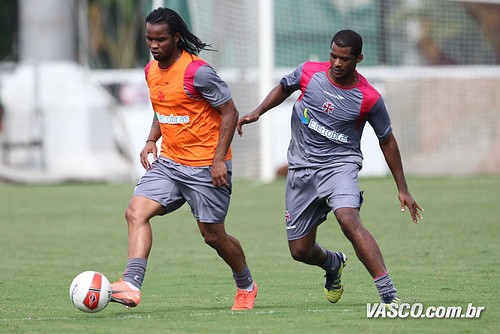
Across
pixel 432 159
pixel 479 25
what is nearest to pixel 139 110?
pixel 432 159

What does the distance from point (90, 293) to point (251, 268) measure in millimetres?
3313

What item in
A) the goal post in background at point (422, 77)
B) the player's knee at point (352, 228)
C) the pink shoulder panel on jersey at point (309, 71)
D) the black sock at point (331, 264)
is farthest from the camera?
the goal post in background at point (422, 77)

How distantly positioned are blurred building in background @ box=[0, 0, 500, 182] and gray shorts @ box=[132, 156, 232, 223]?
13.8 meters

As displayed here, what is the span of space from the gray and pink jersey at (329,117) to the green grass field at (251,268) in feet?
3.84

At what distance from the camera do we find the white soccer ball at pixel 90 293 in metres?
5.92

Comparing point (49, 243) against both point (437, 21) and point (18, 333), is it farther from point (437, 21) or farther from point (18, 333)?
point (437, 21)

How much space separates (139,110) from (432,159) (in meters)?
8.68

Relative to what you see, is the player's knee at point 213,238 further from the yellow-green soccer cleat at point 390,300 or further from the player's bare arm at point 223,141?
the yellow-green soccer cleat at point 390,300

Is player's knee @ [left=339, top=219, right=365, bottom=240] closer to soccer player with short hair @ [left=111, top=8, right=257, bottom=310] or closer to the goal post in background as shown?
soccer player with short hair @ [left=111, top=8, right=257, bottom=310]

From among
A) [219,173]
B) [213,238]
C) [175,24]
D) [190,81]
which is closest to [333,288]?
[213,238]

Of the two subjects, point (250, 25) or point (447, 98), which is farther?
point (447, 98)

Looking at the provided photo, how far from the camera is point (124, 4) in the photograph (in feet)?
119

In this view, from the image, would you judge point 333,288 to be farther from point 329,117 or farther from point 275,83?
point 275,83

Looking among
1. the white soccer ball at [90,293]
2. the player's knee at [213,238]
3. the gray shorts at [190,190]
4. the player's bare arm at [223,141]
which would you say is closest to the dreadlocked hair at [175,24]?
the player's bare arm at [223,141]
